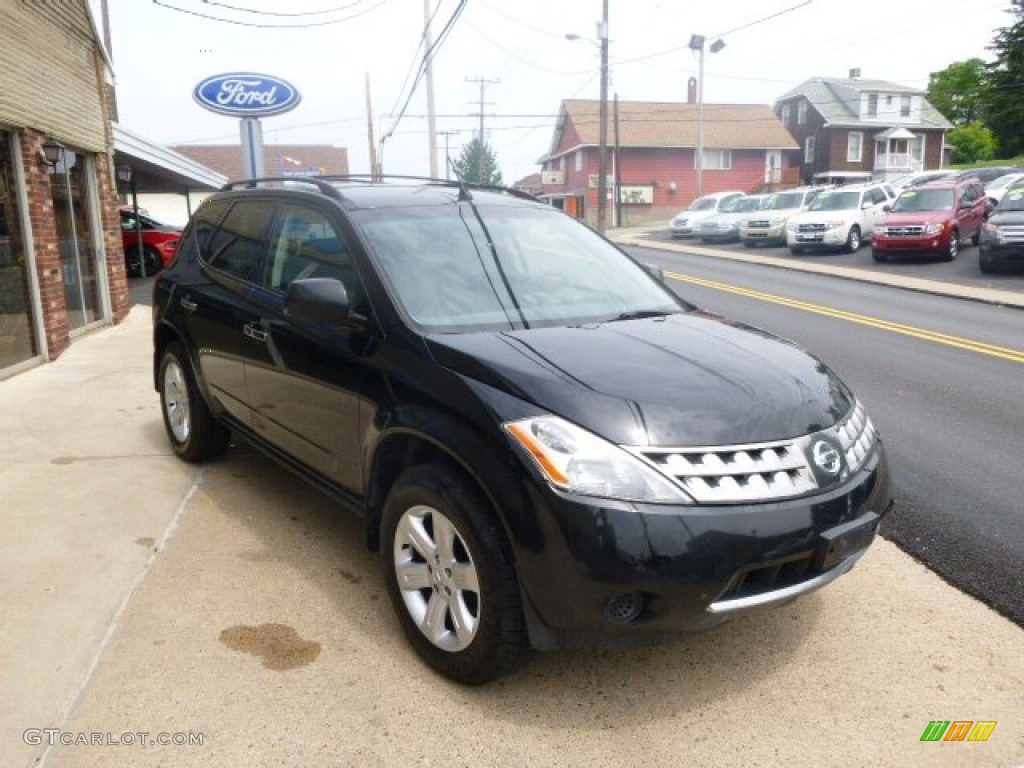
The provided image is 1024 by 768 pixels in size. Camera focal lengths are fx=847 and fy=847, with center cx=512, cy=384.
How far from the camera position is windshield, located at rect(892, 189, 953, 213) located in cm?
2033

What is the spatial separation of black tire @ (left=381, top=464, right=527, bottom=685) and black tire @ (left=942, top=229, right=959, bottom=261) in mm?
19978

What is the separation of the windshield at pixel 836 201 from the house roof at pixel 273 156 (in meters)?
48.0

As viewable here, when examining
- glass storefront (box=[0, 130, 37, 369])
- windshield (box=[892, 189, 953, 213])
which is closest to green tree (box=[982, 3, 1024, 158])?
windshield (box=[892, 189, 953, 213])

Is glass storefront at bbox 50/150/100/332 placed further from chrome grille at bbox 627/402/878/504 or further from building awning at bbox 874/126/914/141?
building awning at bbox 874/126/914/141

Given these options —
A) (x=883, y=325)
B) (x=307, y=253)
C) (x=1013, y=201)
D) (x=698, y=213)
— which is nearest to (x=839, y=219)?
(x=1013, y=201)

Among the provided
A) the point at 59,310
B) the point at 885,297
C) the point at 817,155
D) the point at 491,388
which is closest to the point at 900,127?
the point at 817,155

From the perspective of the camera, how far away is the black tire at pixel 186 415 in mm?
5305

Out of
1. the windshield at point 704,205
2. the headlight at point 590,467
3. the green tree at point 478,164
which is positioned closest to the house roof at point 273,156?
the green tree at point 478,164

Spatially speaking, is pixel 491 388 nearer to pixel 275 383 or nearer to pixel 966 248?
pixel 275 383

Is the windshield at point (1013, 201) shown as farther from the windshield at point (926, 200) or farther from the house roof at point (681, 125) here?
the house roof at point (681, 125)

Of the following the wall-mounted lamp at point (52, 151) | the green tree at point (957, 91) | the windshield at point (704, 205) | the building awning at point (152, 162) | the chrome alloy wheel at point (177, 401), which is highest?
the green tree at point (957, 91)

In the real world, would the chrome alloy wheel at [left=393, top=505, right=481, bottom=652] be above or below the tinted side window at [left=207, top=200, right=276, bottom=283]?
below

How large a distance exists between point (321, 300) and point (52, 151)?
27.5 feet

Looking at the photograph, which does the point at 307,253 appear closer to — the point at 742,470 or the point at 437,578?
the point at 437,578
